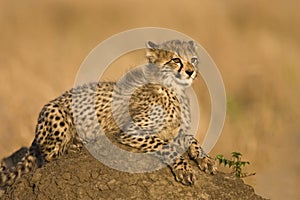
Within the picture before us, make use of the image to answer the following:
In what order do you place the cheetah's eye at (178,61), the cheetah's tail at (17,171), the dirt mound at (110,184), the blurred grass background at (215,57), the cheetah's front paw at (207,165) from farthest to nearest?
the blurred grass background at (215,57) < the cheetah's tail at (17,171) < the cheetah's eye at (178,61) < the cheetah's front paw at (207,165) < the dirt mound at (110,184)

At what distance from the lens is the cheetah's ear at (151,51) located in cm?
614

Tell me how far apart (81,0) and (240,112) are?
6.39m

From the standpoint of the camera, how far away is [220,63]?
12.6 m

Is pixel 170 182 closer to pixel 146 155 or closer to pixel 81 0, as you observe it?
pixel 146 155

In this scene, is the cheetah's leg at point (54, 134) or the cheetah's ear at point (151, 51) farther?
A: the cheetah's ear at point (151, 51)

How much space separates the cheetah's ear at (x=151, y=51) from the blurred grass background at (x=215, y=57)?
268 centimetres

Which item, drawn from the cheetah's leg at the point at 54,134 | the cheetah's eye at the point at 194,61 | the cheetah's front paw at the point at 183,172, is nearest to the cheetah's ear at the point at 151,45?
the cheetah's eye at the point at 194,61

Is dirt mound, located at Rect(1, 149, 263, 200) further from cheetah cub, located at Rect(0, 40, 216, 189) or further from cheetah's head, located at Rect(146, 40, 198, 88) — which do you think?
cheetah's head, located at Rect(146, 40, 198, 88)

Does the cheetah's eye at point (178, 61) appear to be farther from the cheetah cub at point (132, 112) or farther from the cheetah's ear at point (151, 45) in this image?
the cheetah's ear at point (151, 45)

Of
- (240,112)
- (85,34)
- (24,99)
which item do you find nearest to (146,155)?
(240,112)

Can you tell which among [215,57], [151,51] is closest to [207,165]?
[151,51]

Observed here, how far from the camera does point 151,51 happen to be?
6188 mm

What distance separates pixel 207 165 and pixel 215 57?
24.8 ft

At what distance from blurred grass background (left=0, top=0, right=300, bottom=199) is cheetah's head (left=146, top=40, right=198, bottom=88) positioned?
8.86 ft
